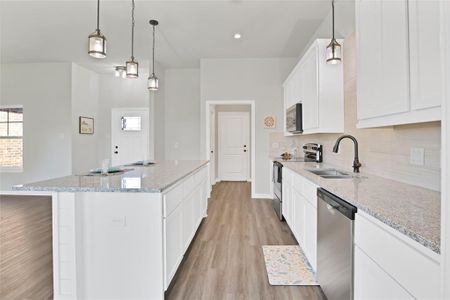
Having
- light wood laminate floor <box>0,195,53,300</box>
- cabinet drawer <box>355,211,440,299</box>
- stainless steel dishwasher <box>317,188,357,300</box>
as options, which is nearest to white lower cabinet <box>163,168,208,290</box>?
light wood laminate floor <box>0,195,53,300</box>

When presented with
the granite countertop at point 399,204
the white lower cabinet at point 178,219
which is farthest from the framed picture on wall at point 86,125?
the granite countertop at point 399,204

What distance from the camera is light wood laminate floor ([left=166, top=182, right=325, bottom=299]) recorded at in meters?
2.02

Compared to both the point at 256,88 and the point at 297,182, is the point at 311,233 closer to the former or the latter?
the point at 297,182

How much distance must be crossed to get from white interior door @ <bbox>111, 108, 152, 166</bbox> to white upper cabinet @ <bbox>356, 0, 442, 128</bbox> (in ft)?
18.1

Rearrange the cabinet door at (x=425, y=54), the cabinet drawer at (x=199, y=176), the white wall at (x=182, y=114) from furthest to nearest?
the white wall at (x=182, y=114) → the cabinet drawer at (x=199, y=176) → the cabinet door at (x=425, y=54)

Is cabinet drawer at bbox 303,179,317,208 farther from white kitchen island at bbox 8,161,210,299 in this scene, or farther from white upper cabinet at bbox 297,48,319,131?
white kitchen island at bbox 8,161,210,299

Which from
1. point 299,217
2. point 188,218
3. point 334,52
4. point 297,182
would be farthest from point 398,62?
point 188,218

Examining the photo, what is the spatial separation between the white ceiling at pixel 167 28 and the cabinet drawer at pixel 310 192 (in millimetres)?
2436

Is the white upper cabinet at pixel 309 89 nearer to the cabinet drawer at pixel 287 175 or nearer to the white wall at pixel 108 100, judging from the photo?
the cabinet drawer at pixel 287 175

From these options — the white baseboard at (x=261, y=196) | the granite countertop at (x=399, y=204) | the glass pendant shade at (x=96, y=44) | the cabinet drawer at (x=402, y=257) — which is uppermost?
the glass pendant shade at (x=96, y=44)

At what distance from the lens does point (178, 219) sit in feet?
7.27

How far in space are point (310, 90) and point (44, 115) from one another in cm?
572

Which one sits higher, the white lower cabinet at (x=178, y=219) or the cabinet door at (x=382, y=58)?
the cabinet door at (x=382, y=58)

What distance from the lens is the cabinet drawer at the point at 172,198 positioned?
184 centimetres
